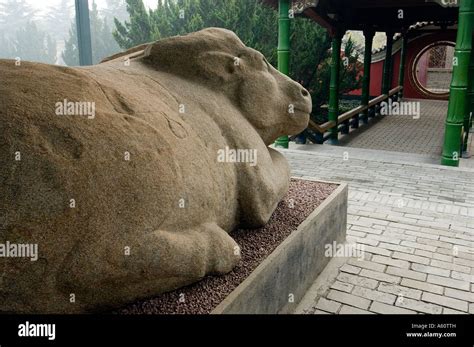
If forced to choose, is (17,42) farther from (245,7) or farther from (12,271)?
(12,271)

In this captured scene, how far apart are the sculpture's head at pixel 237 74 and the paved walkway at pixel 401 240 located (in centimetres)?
151

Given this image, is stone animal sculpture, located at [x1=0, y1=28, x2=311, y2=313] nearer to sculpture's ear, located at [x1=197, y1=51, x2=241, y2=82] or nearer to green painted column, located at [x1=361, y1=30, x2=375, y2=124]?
sculpture's ear, located at [x1=197, y1=51, x2=241, y2=82]

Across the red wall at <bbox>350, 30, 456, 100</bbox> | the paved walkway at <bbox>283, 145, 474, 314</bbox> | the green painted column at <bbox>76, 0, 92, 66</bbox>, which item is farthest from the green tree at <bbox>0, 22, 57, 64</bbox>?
the paved walkway at <bbox>283, 145, 474, 314</bbox>

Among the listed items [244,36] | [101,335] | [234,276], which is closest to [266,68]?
[234,276]

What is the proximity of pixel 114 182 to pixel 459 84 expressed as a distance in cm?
737

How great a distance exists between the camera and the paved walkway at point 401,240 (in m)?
4.00

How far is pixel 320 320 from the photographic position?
10.6 ft

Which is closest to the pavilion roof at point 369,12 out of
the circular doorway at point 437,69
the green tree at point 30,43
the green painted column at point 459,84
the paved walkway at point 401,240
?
the green painted column at point 459,84

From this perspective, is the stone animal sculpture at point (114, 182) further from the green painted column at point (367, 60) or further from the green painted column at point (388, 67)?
the green painted column at point (388, 67)

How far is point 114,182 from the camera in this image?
2.40 metres

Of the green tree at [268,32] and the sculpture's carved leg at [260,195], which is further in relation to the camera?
the green tree at [268,32]

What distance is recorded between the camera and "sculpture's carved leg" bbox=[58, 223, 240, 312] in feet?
7.57

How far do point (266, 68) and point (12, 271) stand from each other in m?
2.75

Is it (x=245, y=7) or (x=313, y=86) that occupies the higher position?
(x=245, y=7)
